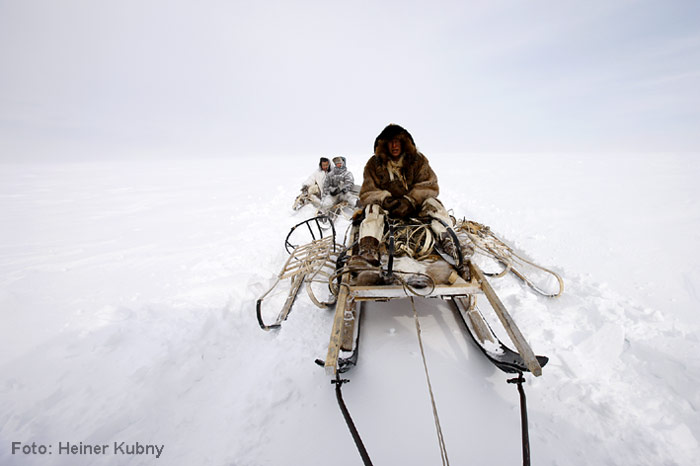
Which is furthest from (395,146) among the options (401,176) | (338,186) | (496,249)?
(338,186)

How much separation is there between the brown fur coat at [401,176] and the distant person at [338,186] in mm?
3869

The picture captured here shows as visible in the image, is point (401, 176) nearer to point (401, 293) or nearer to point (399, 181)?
point (399, 181)

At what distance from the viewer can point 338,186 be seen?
26.9 ft

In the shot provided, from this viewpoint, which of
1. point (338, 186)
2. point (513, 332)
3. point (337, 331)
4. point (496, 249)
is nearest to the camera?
point (513, 332)

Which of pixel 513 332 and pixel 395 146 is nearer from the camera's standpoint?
pixel 513 332

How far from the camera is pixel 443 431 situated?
1.97 meters

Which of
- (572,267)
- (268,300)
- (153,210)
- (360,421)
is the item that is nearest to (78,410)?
(268,300)

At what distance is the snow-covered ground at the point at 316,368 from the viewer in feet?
6.16

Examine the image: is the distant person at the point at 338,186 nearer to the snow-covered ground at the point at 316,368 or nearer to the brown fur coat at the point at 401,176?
the snow-covered ground at the point at 316,368

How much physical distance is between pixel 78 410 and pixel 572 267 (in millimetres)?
5654

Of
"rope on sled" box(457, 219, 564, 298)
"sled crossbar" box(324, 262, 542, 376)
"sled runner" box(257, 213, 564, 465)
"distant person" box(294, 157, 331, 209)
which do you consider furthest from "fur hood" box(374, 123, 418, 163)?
"distant person" box(294, 157, 331, 209)

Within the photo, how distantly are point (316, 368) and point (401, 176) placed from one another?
2789 mm

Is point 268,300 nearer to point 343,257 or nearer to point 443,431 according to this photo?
point 343,257

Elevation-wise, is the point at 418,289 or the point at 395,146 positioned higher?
the point at 395,146
